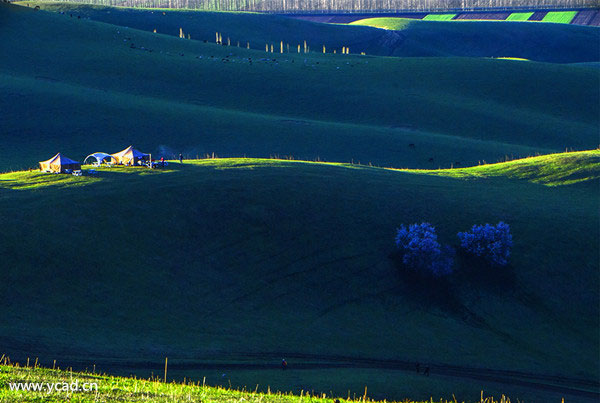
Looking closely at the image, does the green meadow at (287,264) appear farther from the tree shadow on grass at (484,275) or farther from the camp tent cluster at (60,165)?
the camp tent cluster at (60,165)

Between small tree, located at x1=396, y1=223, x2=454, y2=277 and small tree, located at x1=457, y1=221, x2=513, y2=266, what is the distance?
2.24 m

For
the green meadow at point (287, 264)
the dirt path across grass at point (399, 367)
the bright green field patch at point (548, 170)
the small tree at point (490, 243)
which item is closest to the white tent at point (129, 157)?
the green meadow at point (287, 264)

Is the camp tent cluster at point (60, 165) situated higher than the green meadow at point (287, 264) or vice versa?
the camp tent cluster at point (60, 165)

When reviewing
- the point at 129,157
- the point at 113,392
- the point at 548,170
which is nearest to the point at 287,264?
the point at 129,157

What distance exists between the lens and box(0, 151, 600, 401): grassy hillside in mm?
50781

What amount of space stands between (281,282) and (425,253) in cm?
1313

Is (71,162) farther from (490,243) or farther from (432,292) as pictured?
(490,243)

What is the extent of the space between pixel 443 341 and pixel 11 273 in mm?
33600

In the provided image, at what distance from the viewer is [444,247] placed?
6819 centimetres

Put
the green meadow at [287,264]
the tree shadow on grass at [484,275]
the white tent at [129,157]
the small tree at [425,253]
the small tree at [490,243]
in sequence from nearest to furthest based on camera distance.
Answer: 1. the green meadow at [287,264]
2. the small tree at [425,253]
3. the tree shadow on grass at [484,275]
4. the small tree at [490,243]
5. the white tent at [129,157]

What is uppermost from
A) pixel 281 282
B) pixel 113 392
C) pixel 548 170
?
pixel 113 392

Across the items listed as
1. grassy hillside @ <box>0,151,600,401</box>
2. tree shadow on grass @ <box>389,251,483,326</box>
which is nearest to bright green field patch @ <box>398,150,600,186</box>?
grassy hillside @ <box>0,151,600,401</box>

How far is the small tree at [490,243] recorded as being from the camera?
67.2 meters

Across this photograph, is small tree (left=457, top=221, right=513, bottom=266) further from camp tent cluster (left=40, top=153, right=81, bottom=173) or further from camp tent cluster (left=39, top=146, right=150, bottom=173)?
camp tent cluster (left=40, top=153, right=81, bottom=173)
